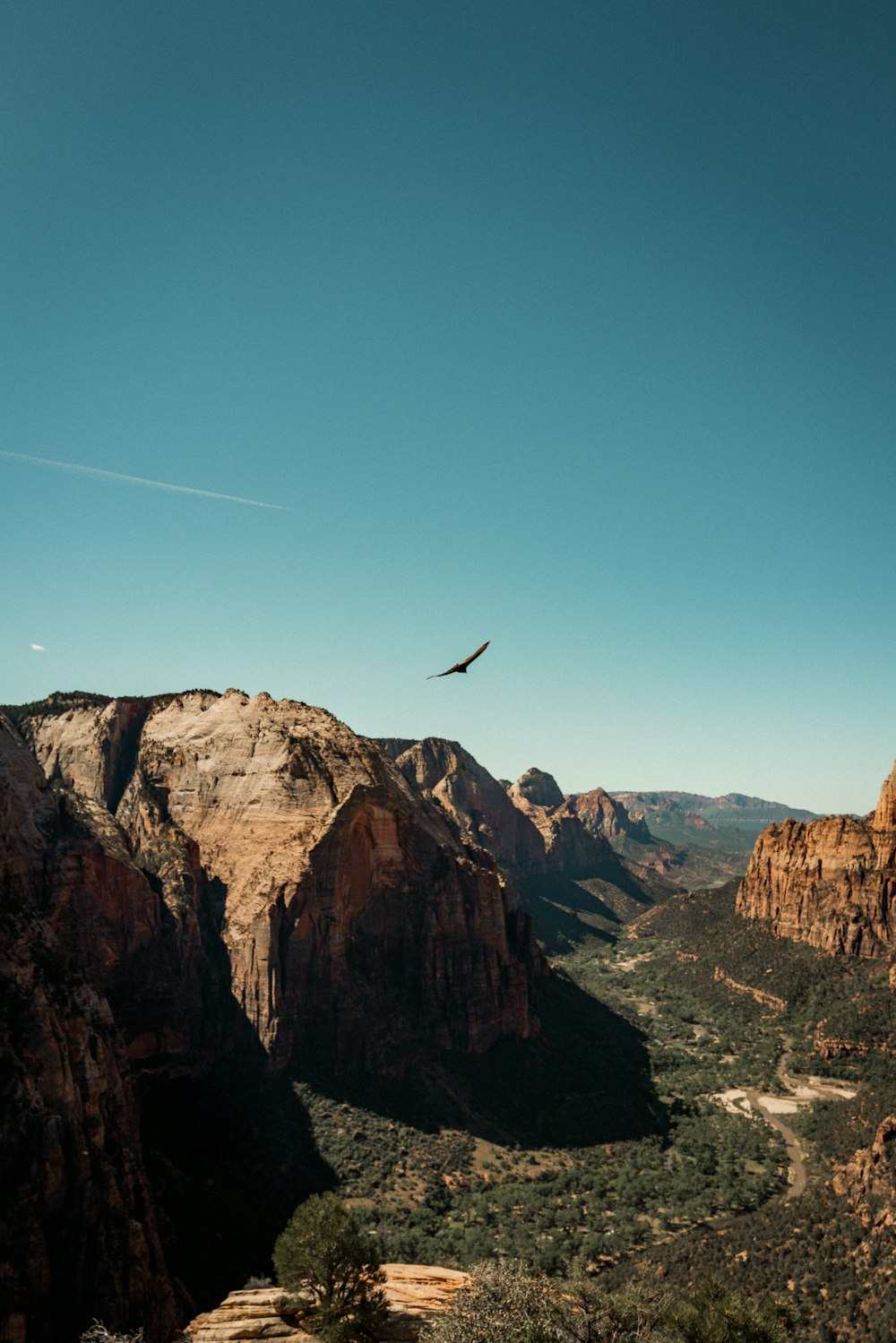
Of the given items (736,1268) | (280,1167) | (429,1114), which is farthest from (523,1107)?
(736,1268)

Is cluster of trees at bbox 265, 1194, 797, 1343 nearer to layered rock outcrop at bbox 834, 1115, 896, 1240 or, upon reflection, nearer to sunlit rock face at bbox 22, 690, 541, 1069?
layered rock outcrop at bbox 834, 1115, 896, 1240

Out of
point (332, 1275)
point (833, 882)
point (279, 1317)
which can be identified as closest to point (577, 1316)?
point (332, 1275)

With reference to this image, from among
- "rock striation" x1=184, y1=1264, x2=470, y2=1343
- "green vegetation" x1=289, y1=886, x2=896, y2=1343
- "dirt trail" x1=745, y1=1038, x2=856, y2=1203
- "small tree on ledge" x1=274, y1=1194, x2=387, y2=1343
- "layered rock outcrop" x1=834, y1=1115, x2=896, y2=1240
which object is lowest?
"dirt trail" x1=745, y1=1038, x2=856, y2=1203

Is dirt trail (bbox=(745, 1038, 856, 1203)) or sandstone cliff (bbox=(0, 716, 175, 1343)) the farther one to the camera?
dirt trail (bbox=(745, 1038, 856, 1203))

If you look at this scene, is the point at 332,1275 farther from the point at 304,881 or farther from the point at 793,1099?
the point at 793,1099

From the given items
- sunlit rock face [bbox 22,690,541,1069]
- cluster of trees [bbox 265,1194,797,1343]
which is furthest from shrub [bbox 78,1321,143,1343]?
sunlit rock face [bbox 22,690,541,1069]

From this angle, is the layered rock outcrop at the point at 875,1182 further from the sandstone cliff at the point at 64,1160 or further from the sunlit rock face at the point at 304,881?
the sandstone cliff at the point at 64,1160

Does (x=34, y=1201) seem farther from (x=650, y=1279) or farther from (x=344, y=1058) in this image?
(x=344, y=1058)
